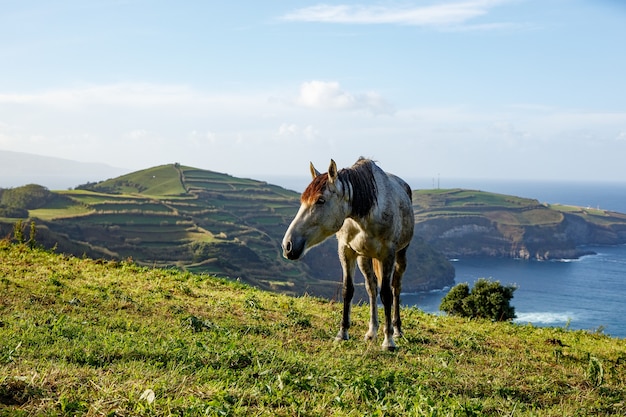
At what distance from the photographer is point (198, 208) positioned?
14838 centimetres

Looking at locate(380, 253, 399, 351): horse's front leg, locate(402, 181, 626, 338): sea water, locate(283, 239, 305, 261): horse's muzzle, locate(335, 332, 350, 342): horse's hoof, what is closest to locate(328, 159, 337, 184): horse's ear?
locate(283, 239, 305, 261): horse's muzzle

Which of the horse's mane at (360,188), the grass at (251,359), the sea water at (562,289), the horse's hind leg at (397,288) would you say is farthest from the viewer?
the sea water at (562,289)

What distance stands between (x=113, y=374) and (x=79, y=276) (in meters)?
8.60

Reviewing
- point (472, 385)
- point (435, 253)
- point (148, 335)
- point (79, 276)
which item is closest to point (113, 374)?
point (148, 335)

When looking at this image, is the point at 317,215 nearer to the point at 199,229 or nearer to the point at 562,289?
the point at 199,229

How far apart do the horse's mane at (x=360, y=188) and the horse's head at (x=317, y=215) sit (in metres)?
0.23

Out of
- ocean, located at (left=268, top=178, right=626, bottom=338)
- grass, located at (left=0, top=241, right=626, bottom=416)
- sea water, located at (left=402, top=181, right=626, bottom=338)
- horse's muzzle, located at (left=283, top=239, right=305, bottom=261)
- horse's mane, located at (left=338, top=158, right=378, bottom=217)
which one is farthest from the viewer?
sea water, located at (left=402, top=181, right=626, bottom=338)

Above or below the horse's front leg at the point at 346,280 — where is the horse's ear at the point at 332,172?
above

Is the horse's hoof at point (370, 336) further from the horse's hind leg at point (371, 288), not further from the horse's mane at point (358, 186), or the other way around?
the horse's mane at point (358, 186)

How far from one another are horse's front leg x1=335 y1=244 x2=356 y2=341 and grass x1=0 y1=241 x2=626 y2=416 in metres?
0.32

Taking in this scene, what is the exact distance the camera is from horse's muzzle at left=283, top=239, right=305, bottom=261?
303 inches

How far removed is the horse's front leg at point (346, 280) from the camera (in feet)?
30.9

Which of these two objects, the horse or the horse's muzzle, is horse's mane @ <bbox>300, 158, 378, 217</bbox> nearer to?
the horse

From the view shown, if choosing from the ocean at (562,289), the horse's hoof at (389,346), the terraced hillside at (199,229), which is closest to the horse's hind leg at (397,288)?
the horse's hoof at (389,346)
